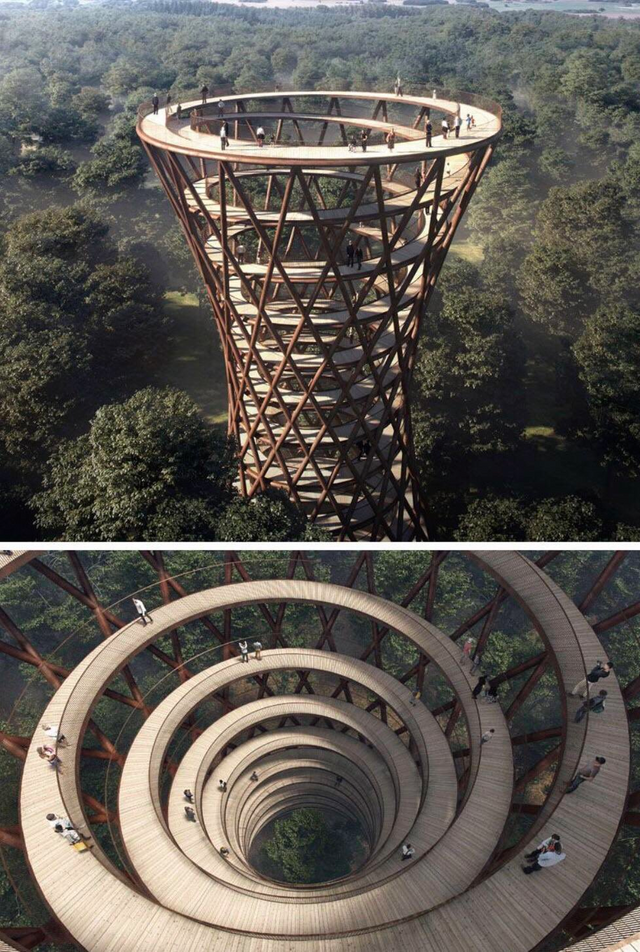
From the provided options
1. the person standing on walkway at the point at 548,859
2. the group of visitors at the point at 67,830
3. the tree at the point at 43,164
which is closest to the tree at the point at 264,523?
the group of visitors at the point at 67,830

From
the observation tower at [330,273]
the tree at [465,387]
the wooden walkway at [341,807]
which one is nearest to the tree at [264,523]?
the observation tower at [330,273]

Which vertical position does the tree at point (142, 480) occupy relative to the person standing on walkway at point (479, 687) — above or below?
above

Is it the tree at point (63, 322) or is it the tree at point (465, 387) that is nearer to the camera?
the tree at point (63, 322)

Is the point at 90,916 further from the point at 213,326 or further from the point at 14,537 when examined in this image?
the point at 213,326

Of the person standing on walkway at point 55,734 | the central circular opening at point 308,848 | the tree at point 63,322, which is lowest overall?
the central circular opening at point 308,848

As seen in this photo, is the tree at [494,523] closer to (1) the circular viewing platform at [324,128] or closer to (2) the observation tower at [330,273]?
(2) the observation tower at [330,273]

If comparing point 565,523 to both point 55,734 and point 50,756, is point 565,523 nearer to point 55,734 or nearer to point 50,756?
point 55,734

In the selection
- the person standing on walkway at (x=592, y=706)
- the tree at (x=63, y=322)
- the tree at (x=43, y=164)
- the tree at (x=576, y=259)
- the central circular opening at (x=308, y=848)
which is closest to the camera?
the person standing on walkway at (x=592, y=706)

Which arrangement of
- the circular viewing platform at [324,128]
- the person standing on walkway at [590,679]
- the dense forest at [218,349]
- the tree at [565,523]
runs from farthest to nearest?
the tree at [565,523]
the dense forest at [218,349]
the circular viewing platform at [324,128]
the person standing on walkway at [590,679]
